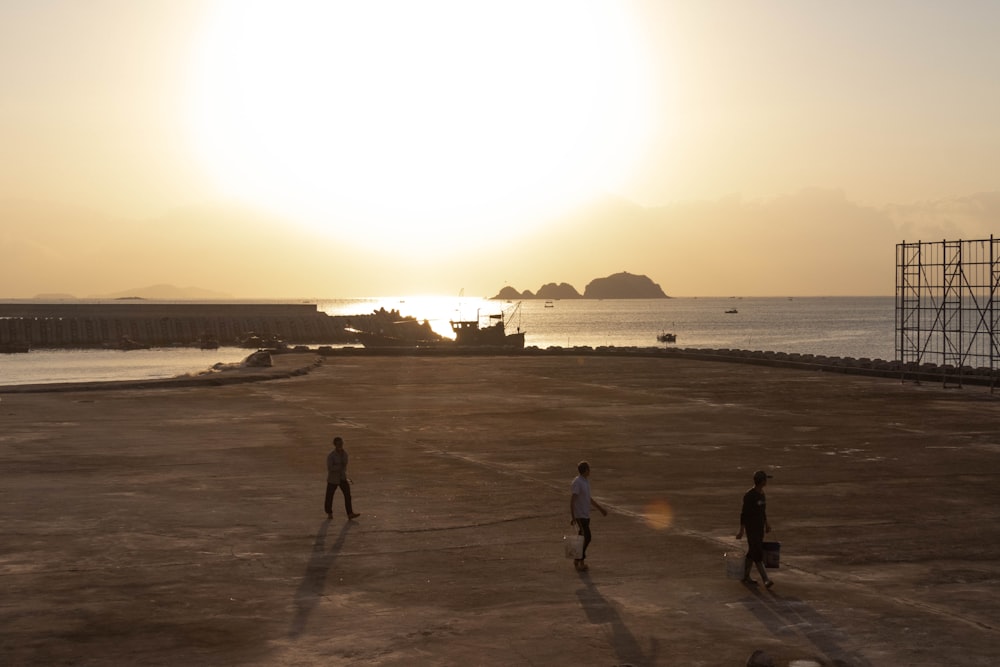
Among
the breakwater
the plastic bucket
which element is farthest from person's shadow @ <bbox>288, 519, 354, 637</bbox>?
the breakwater

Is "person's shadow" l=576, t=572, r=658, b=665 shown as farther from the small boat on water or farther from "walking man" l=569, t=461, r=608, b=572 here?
the small boat on water

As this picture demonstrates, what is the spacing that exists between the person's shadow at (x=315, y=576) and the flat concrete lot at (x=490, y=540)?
0.05 m

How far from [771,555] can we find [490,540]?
4.19 m

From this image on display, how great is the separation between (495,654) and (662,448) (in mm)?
15263

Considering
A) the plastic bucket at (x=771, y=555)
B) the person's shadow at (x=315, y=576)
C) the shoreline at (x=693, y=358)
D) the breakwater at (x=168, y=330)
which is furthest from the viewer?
the breakwater at (x=168, y=330)

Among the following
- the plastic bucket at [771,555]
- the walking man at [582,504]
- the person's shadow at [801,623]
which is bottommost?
the person's shadow at [801,623]

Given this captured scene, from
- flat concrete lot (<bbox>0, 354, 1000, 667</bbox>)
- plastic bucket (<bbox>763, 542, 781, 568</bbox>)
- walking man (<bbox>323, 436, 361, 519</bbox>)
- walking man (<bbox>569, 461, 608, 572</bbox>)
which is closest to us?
flat concrete lot (<bbox>0, 354, 1000, 667</bbox>)

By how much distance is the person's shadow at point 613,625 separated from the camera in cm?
970

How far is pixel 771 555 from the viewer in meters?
12.2

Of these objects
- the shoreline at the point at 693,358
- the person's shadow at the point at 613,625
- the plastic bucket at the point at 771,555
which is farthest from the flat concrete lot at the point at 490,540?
the shoreline at the point at 693,358

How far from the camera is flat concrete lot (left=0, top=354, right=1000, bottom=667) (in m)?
10.2

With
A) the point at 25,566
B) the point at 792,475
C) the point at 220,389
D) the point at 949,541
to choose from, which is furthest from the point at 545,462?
the point at 220,389

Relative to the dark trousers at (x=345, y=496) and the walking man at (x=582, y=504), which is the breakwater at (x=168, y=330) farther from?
the walking man at (x=582, y=504)

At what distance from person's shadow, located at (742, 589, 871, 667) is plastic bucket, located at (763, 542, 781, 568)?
1.27 ft
